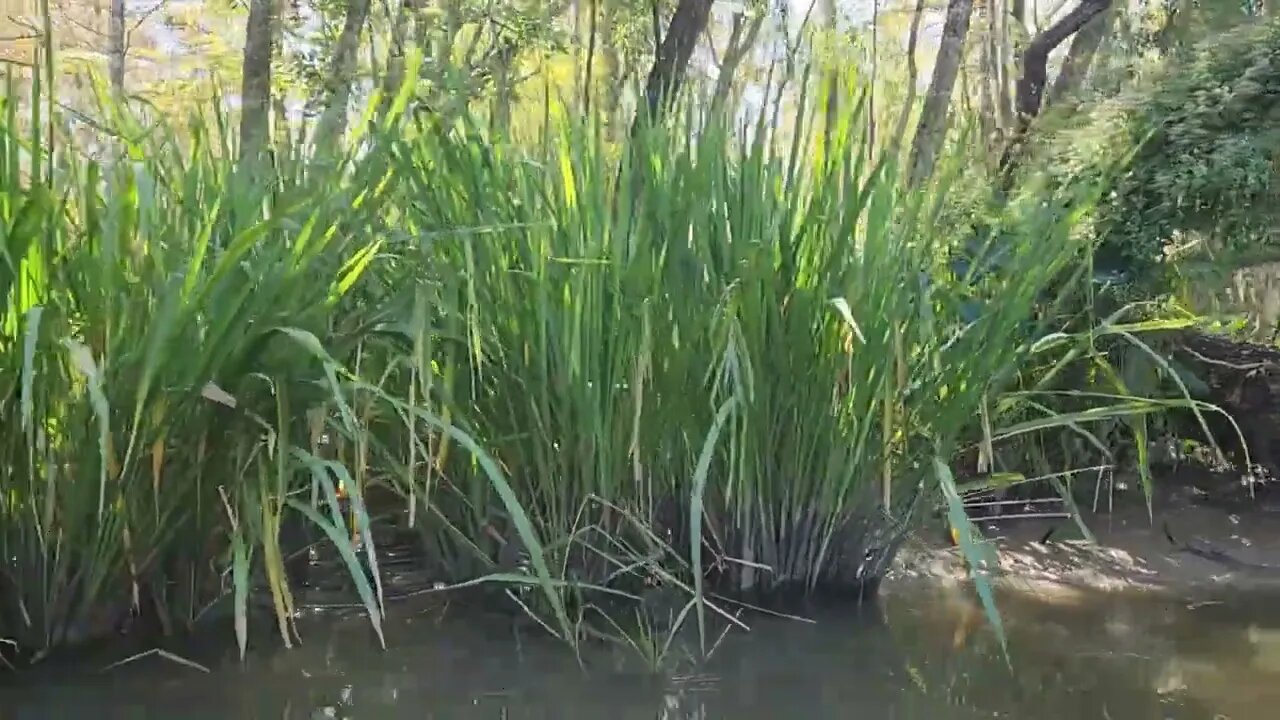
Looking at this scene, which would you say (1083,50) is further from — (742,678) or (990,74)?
(742,678)

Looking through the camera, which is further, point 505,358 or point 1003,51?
point 1003,51

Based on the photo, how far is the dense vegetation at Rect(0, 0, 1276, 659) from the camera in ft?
3.92

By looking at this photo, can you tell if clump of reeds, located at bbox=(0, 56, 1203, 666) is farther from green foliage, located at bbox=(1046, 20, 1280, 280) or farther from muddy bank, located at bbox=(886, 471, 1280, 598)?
green foliage, located at bbox=(1046, 20, 1280, 280)

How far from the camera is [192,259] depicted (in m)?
1.16

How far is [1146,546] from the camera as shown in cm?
243

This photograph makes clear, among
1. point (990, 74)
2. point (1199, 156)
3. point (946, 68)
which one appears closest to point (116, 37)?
point (990, 74)

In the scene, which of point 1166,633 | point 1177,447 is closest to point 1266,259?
point 1177,447

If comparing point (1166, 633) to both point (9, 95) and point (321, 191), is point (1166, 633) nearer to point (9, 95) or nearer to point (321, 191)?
point (321, 191)

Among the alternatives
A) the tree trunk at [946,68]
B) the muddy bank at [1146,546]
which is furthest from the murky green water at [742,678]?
the tree trunk at [946,68]

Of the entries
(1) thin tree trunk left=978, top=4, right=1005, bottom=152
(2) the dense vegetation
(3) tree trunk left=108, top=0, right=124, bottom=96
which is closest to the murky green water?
(2) the dense vegetation

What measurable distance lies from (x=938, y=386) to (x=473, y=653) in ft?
2.43

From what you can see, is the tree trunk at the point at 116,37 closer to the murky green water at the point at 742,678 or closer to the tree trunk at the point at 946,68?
the tree trunk at the point at 946,68

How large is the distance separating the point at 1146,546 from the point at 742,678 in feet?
4.91

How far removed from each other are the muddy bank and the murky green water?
35cm
